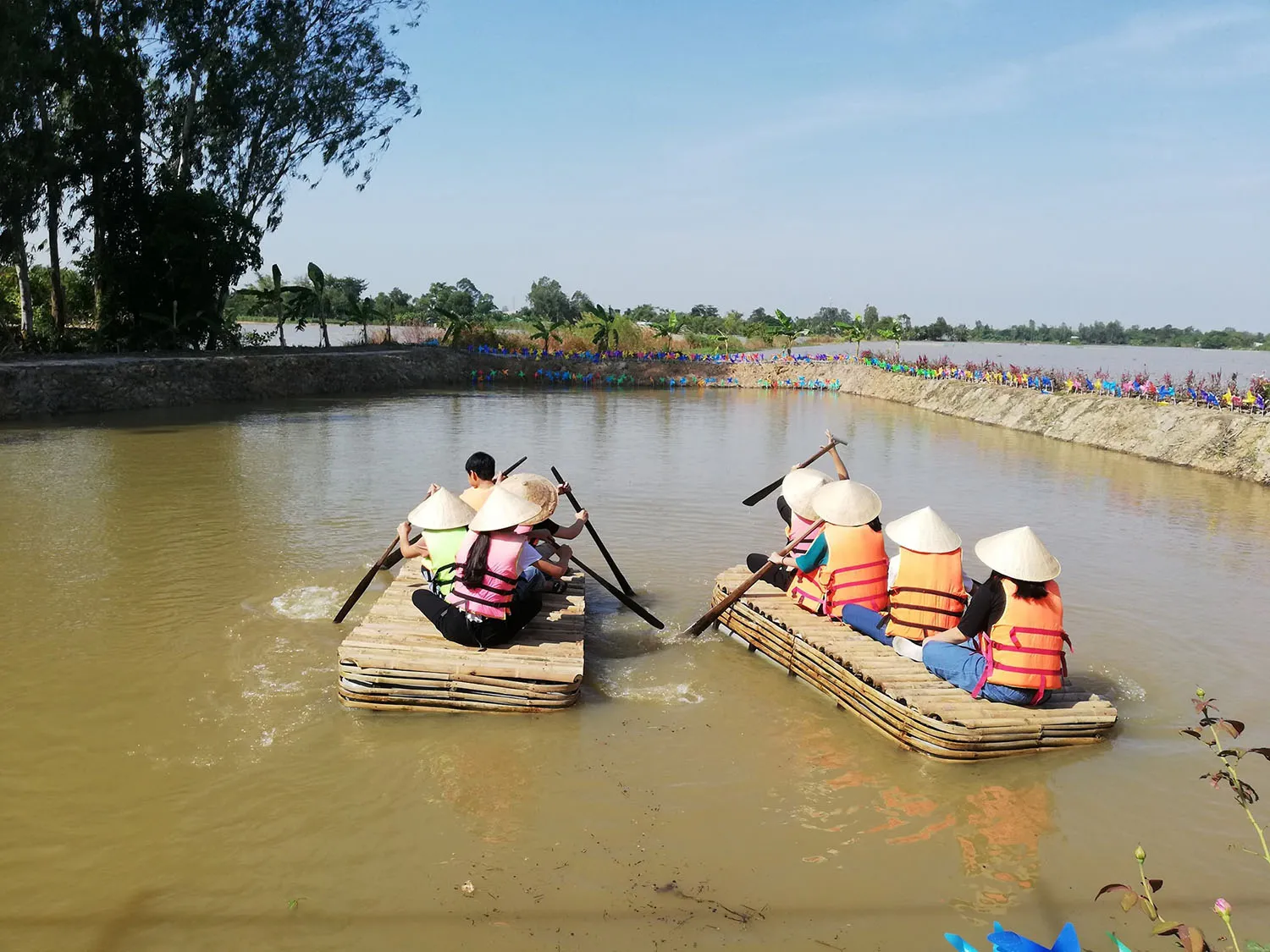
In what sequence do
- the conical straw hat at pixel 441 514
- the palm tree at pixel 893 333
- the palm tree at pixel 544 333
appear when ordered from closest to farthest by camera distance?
the conical straw hat at pixel 441 514 < the palm tree at pixel 544 333 < the palm tree at pixel 893 333

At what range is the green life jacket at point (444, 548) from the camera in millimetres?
5641

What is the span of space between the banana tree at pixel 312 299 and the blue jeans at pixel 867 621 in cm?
2320

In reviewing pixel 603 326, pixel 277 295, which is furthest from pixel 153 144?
pixel 603 326

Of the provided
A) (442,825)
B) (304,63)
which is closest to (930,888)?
(442,825)

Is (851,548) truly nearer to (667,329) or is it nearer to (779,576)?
(779,576)

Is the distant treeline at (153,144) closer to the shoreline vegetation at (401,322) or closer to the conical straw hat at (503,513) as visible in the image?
the shoreline vegetation at (401,322)

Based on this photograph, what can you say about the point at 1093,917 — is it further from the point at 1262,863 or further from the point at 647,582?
the point at 647,582

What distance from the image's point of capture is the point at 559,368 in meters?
29.3

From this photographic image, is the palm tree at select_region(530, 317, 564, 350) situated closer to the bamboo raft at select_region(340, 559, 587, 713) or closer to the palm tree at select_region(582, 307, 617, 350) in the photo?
the palm tree at select_region(582, 307, 617, 350)

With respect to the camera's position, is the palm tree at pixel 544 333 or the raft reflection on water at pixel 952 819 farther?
the palm tree at pixel 544 333

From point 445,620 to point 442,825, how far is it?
55.3 inches

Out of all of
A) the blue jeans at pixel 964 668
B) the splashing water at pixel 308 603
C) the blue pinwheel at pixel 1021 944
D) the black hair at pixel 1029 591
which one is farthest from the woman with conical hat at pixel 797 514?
the blue pinwheel at pixel 1021 944

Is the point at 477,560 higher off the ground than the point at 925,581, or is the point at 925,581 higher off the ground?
the point at 477,560

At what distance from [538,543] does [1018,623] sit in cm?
338
